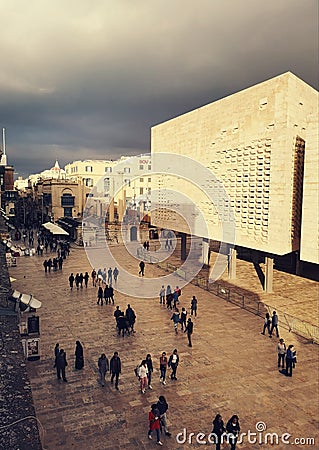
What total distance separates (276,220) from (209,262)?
39.2 feet

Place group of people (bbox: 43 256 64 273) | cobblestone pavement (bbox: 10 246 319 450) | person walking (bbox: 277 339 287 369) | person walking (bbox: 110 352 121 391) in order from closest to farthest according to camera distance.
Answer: cobblestone pavement (bbox: 10 246 319 450)
person walking (bbox: 110 352 121 391)
person walking (bbox: 277 339 287 369)
group of people (bbox: 43 256 64 273)

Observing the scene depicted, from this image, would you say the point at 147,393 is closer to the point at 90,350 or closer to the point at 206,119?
the point at 90,350

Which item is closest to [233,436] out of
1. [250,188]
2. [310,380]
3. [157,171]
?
[310,380]

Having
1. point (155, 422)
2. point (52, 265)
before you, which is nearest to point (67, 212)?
point (52, 265)

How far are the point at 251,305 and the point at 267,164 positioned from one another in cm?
782

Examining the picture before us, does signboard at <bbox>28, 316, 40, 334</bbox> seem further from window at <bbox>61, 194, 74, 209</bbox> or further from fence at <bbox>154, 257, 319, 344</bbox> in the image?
window at <bbox>61, 194, 74, 209</bbox>

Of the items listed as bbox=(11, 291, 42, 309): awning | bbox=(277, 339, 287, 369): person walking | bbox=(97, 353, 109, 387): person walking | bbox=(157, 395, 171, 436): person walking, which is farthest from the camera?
bbox=(277, 339, 287, 369): person walking

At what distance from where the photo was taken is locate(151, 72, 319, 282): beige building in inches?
711

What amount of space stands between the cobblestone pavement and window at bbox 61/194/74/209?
4021 centimetres

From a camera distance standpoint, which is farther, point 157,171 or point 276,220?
point 157,171

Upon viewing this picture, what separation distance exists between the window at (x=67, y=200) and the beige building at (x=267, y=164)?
121 feet

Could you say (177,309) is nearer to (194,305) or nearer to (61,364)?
(194,305)

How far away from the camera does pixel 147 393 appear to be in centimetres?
1106

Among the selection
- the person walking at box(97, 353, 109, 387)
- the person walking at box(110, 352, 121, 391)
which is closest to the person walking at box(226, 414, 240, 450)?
Answer: the person walking at box(110, 352, 121, 391)
